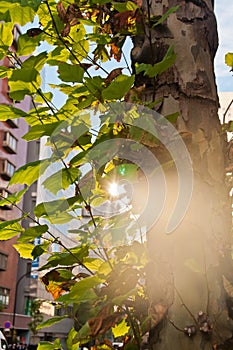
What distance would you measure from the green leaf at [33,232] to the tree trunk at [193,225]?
337 millimetres

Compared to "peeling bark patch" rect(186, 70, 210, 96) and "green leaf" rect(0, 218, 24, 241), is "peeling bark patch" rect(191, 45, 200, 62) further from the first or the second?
"green leaf" rect(0, 218, 24, 241)

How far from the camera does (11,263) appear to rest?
46594mm

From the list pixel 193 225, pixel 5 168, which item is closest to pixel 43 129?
pixel 193 225

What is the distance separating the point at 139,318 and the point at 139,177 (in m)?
0.40

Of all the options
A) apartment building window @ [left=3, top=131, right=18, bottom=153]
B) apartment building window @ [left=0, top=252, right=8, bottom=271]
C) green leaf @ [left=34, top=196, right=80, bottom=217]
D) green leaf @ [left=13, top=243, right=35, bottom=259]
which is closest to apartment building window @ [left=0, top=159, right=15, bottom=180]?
apartment building window @ [left=3, top=131, right=18, bottom=153]

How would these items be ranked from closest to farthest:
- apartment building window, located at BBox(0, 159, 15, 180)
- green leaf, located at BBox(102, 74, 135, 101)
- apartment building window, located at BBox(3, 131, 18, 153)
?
green leaf, located at BBox(102, 74, 135, 101) < apartment building window, located at BBox(0, 159, 15, 180) < apartment building window, located at BBox(3, 131, 18, 153)

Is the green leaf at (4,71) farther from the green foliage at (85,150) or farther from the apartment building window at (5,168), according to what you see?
the apartment building window at (5,168)

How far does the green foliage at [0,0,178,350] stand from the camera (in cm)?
121

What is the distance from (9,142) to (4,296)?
1474 cm

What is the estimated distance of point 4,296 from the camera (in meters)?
43.9

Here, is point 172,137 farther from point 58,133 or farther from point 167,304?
point 167,304

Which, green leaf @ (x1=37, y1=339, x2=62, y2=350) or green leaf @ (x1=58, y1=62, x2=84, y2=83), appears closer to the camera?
green leaf @ (x1=58, y1=62, x2=84, y2=83)

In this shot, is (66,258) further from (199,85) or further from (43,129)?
(199,85)

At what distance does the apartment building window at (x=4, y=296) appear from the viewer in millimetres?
42744
